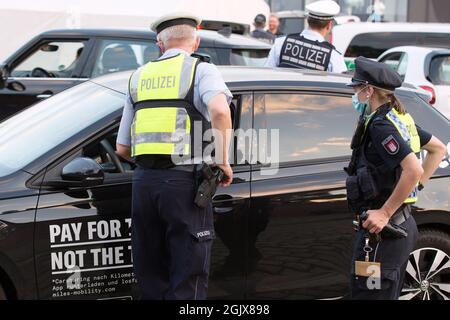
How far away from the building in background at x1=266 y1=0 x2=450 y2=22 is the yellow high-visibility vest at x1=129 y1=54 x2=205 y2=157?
847 inches

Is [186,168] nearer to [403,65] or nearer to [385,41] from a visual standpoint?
[403,65]

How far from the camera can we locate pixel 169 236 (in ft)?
11.3

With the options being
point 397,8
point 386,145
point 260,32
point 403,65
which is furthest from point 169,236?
point 397,8

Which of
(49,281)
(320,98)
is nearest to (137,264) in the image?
(49,281)

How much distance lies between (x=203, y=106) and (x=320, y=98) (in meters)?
1.03

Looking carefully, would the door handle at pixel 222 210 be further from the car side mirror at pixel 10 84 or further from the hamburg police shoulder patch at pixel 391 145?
the car side mirror at pixel 10 84

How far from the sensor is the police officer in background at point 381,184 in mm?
3275

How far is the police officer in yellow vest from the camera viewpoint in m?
3.39

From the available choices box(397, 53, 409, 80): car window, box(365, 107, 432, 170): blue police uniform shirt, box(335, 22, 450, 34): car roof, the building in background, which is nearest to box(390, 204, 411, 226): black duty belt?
box(365, 107, 432, 170): blue police uniform shirt

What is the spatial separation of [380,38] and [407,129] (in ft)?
38.5

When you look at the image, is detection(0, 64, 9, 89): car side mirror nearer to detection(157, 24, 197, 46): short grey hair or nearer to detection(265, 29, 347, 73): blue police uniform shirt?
detection(265, 29, 347, 73): blue police uniform shirt

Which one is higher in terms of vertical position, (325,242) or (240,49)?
(240,49)
